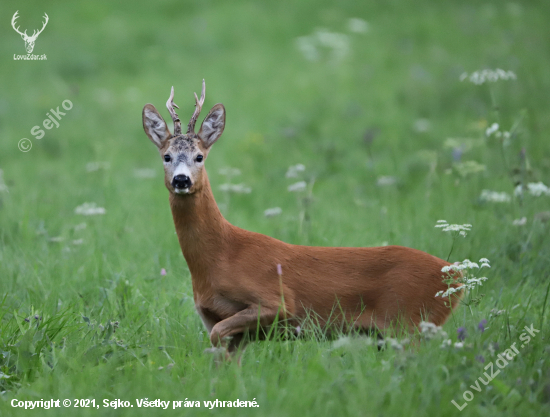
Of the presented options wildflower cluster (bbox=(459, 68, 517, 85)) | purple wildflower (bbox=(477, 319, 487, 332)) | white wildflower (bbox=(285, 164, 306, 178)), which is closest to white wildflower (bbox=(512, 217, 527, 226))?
wildflower cluster (bbox=(459, 68, 517, 85))

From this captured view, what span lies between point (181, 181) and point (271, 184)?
13.3ft

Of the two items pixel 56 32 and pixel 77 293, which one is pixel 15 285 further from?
pixel 56 32

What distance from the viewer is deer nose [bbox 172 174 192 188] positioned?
12.4ft

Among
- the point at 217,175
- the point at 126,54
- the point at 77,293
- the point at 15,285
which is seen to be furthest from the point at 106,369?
the point at 126,54

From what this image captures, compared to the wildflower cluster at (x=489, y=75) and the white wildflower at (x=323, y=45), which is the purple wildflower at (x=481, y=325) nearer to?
the wildflower cluster at (x=489, y=75)

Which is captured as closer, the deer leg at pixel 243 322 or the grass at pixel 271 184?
the grass at pixel 271 184

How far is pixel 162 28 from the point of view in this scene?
14.4 m

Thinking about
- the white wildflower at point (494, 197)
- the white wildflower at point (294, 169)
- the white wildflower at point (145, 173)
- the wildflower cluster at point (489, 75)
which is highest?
the wildflower cluster at point (489, 75)

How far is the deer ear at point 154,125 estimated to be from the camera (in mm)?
4219

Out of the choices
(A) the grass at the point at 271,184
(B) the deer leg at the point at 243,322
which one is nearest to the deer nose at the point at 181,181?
(B) the deer leg at the point at 243,322

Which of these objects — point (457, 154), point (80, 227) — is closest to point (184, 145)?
point (80, 227)

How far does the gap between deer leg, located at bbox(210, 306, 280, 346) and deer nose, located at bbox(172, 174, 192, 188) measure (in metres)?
0.76

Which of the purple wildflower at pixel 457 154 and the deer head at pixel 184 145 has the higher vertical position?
the deer head at pixel 184 145

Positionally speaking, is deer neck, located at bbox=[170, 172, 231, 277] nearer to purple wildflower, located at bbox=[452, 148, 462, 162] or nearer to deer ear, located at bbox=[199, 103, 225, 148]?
deer ear, located at bbox=[199, 103, 225, 148]
